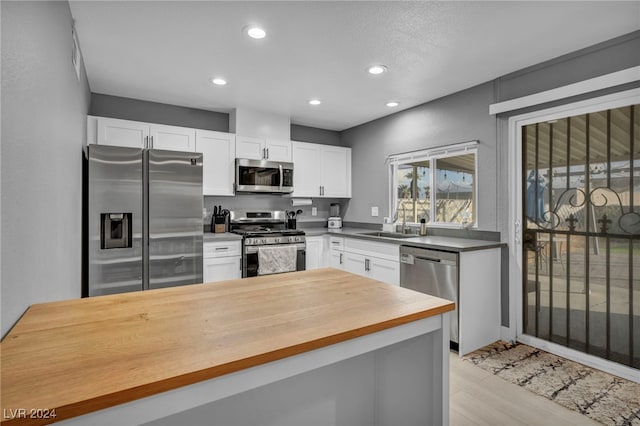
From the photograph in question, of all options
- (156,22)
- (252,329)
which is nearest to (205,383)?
(252,329)

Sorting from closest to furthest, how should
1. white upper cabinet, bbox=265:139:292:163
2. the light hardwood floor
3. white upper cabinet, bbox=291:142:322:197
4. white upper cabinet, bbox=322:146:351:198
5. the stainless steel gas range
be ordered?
the light hardwood floor
the stainless steel gas range
white upper cabinet, bbox=265:139:292:163
white upper cabinet, bbox=291:142:322:197
white upper cabinet, bbox=322:146:351:198

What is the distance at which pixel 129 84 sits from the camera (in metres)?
3.28

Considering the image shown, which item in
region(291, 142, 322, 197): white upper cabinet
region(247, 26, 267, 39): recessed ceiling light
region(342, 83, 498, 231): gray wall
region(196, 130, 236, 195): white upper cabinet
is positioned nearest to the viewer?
region(247, 26, 267, 39): recessed ceiling light

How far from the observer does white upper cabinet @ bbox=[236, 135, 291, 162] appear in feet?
13.4

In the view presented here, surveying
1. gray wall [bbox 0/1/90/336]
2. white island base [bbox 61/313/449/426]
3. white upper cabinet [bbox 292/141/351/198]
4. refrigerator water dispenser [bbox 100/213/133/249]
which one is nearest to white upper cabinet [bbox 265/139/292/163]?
white upper cabinet [bbox 292/141/351/198]

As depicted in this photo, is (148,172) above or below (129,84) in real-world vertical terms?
below

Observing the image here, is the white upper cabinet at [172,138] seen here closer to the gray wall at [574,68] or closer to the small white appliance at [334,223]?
the small white appliance at [334,223]

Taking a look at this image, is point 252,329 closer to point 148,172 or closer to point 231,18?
point 231,18

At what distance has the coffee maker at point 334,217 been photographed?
4.93 m

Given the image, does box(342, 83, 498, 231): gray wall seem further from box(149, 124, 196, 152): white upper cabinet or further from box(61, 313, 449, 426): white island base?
box(149, 124, 196, 152): white upper cabinet

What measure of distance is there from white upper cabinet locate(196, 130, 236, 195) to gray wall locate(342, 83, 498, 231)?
1.98 m

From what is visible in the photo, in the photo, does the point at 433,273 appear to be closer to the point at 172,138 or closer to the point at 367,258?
the point at 367,258

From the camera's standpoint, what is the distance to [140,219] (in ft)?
9.66

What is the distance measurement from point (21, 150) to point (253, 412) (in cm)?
127
